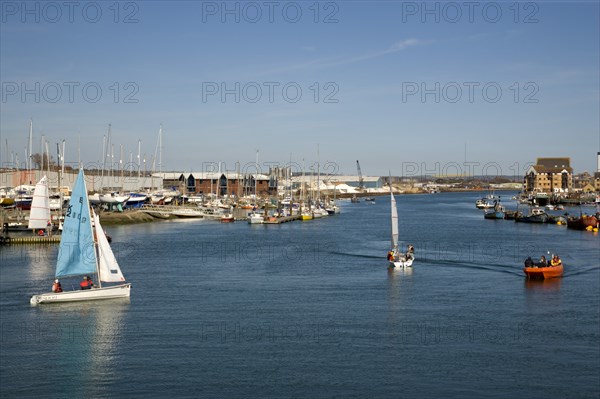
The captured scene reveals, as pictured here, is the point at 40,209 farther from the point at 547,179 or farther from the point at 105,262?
the point at 547,179

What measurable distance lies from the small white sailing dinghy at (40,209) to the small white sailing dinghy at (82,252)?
3250 cm

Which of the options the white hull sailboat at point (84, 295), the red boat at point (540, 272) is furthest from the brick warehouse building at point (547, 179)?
the white hull sailboat at point (84, 295)

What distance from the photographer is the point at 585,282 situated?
40.8 m

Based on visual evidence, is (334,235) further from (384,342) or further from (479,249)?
(384,342)

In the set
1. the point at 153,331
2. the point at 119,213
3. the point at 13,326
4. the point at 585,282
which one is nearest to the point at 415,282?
the point at 585,282

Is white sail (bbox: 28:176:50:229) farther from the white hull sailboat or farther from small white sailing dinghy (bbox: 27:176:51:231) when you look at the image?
the white hull sailboat

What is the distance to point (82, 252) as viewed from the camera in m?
34.3

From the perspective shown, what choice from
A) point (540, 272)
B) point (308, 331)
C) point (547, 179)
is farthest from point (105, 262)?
point (547, 179)

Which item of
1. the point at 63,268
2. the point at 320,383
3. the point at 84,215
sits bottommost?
the point at 320,383

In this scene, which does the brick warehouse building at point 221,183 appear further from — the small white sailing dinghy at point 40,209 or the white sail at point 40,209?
the white sail at point 40,209

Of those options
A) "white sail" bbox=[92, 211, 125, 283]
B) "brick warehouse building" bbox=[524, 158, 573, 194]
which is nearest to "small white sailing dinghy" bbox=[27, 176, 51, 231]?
"white sail" bbox=[92, 211, 125, 283]

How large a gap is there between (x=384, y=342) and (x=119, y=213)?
71168 millimetres

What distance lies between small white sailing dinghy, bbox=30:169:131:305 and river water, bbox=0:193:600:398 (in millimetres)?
613

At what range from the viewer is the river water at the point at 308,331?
72.7 ft
